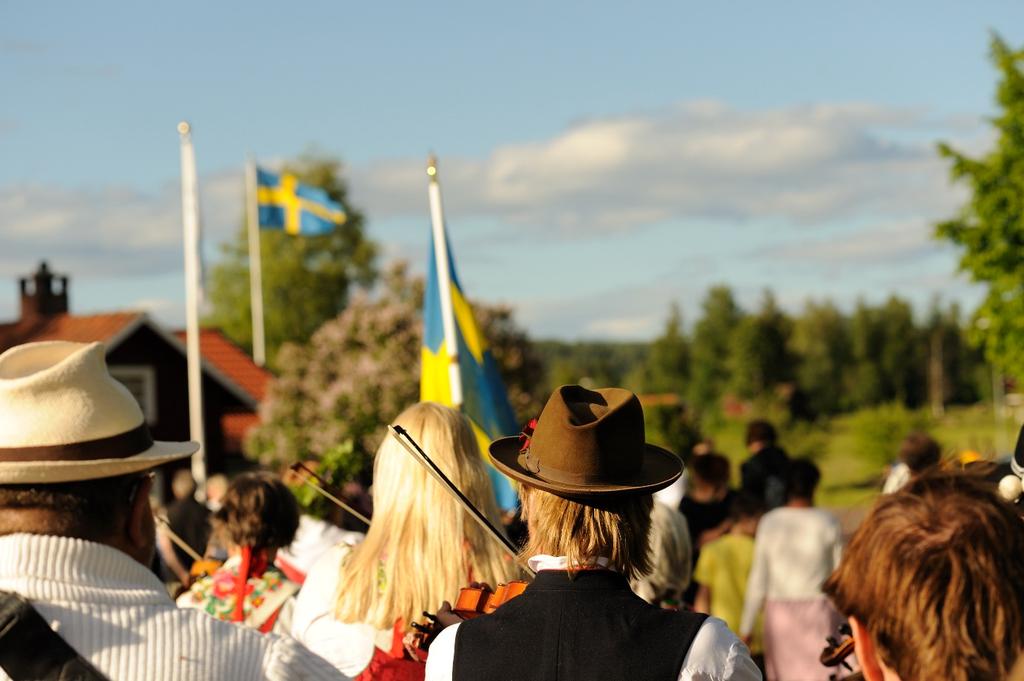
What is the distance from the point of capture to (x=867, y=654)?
2.13m

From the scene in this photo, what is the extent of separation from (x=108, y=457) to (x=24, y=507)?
0.17 metres

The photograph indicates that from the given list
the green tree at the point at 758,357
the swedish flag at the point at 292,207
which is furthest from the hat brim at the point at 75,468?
the green tree at the point at 758,357

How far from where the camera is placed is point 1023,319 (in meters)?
26.9

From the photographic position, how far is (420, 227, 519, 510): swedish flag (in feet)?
23.7

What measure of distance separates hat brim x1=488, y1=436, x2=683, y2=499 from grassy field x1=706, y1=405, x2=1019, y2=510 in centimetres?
2338

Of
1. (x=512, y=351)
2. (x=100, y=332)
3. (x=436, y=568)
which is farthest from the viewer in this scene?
(x=512, y=351)

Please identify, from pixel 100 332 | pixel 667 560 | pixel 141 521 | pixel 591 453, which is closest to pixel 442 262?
pixel 667 560

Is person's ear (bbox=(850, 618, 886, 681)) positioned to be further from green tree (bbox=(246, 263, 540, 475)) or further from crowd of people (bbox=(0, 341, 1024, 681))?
green tree (bbox=(246, 263, 540, 475))

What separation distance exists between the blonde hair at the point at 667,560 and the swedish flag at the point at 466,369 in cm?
118

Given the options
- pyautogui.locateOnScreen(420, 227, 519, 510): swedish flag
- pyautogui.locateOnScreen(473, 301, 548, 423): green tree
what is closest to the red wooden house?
pyautogui.locateOnScreen(473, 301, 548, 423): green tree

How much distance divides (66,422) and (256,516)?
→ 2.48 meters

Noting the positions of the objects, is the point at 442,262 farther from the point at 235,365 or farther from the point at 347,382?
the point at 235,365

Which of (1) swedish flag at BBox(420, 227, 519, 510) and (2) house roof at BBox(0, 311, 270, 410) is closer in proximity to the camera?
(1) swedish flag at BBox(420, 227, 519, 510)

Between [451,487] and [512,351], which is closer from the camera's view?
[451,487]
